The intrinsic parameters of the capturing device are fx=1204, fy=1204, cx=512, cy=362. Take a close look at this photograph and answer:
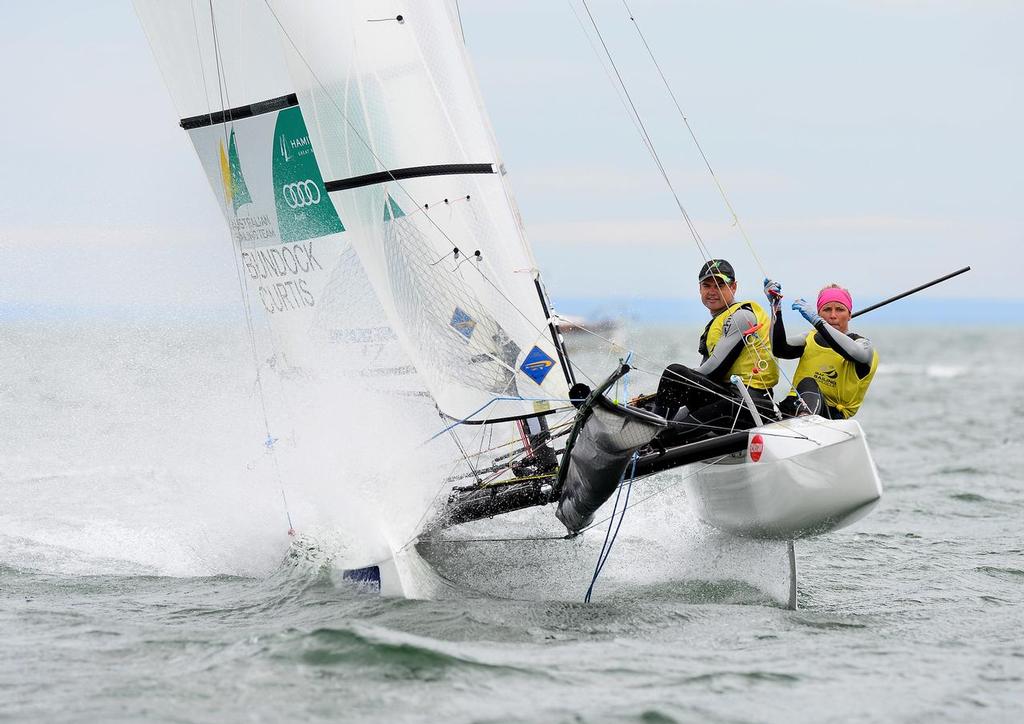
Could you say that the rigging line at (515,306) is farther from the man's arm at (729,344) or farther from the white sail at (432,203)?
the man's arm at (729,344)

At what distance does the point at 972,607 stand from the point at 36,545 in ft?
16.2

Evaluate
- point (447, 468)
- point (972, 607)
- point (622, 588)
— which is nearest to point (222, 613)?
point (447, 468)

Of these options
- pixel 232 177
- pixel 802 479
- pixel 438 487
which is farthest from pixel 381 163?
pixel 802 479

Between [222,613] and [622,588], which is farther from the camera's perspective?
[622,588]

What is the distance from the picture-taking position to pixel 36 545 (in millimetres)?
6727

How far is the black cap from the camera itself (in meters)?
5.75

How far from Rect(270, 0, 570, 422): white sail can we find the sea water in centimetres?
51

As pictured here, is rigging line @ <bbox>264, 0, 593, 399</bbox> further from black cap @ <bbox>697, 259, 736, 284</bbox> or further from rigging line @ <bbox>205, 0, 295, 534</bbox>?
rigging line @ <bbox>205, 0, 295, 534</bbox>

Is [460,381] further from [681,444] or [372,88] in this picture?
[372,88]

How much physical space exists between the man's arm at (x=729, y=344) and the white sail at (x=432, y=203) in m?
0.72

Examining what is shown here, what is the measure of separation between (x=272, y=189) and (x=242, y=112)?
20.7 inches

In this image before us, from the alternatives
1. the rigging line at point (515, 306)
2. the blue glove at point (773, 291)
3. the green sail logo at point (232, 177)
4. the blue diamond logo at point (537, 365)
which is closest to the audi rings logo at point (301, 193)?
the green sail logo at point (232, 177)

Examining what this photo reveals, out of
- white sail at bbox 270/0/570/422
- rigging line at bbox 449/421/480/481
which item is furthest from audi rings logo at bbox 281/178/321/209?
rigging line at bbox 449/421/480/481

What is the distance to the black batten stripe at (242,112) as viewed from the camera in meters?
7.18
